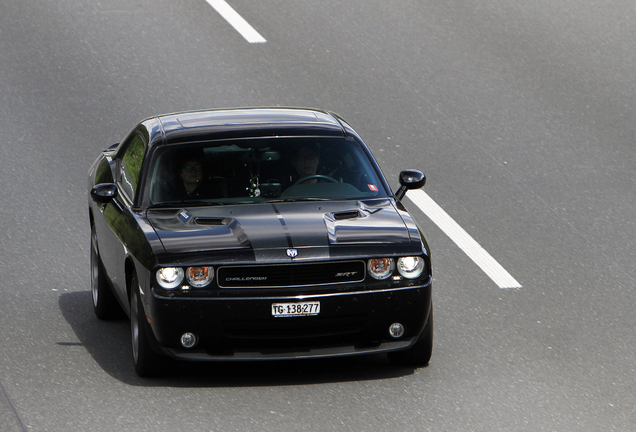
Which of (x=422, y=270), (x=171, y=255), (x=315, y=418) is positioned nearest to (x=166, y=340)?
(x=171, y=255)

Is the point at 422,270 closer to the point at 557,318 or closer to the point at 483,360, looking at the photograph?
the point at 483,360

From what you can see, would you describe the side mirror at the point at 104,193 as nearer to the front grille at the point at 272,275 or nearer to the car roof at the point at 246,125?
the car roof at the point at 246,125

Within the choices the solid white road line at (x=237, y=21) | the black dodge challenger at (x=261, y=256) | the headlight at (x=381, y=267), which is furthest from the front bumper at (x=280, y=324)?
the solid white road line at (x=237, y=21)

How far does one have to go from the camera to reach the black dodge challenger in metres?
7.33

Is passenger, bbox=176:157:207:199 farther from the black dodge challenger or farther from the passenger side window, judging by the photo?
the passenger side window

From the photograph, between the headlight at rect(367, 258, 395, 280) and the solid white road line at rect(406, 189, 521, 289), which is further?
the solid white road line at rect(406, 189, 521, 289)

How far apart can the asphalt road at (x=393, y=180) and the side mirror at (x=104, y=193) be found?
1.05 metres

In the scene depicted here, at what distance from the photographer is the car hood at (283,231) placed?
289 inches

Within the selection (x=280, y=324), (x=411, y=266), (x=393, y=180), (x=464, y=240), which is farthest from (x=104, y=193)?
(x=393, y=180)

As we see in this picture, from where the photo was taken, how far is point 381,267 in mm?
7492

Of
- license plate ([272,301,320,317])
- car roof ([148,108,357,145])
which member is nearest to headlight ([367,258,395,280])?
license plate ([272,301,320,317])

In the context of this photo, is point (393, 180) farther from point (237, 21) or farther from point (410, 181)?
point (237, 21)

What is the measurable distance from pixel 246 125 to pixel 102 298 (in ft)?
5.88

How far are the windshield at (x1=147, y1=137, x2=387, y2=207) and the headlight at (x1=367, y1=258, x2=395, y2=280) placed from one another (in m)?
1.05
